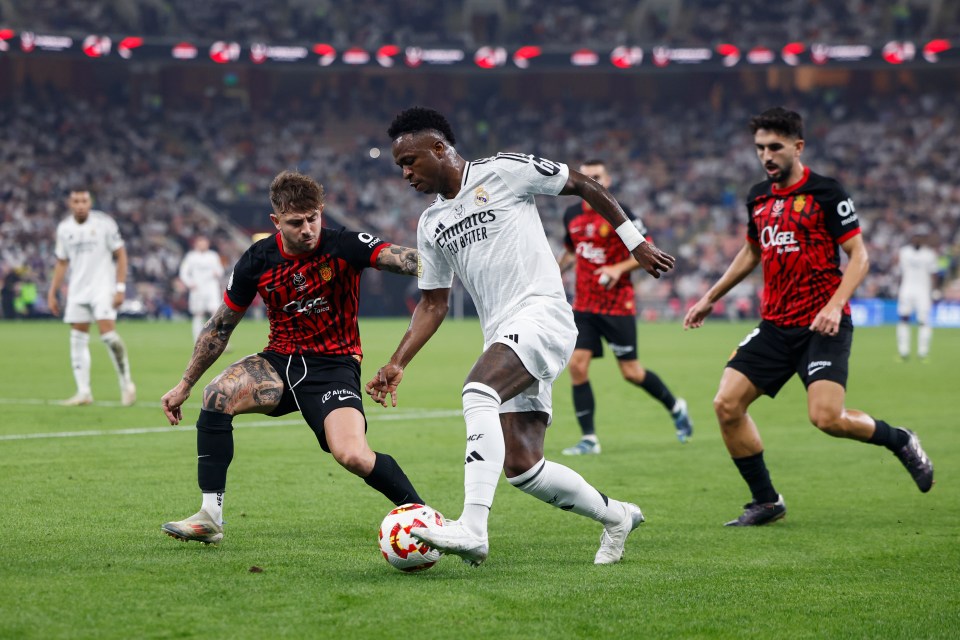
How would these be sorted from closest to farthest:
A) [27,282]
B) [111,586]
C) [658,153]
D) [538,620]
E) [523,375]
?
1. [538,620]
2. [111,586]
3. [523,375]
4. [27,282]
5. [658,153]

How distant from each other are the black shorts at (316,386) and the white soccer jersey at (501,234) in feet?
2.93

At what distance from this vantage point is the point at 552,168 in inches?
230

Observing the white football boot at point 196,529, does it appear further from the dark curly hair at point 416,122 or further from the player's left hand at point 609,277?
the player's left hand at point 609,277

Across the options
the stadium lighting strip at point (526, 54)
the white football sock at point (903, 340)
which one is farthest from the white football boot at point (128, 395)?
the stadium lighting strip at point (526, 54)

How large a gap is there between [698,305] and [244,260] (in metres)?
2.94

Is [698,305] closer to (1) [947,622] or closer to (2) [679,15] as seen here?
(1) [947,622]

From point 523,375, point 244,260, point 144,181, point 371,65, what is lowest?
point 523,375

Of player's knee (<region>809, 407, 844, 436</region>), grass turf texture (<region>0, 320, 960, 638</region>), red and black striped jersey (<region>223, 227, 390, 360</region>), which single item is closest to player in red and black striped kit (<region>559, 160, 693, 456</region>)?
grass turf texture (<region>0, 320, 960, 638</region>)

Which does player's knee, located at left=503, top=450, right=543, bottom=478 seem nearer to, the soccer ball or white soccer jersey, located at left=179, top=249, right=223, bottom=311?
the soccer ball

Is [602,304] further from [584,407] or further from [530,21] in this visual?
[530,21]

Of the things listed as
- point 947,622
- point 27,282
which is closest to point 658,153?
point 27,282

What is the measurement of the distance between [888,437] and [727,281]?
4.51 ft

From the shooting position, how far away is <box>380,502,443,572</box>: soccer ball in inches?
212

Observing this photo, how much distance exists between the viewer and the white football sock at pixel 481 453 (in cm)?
536
